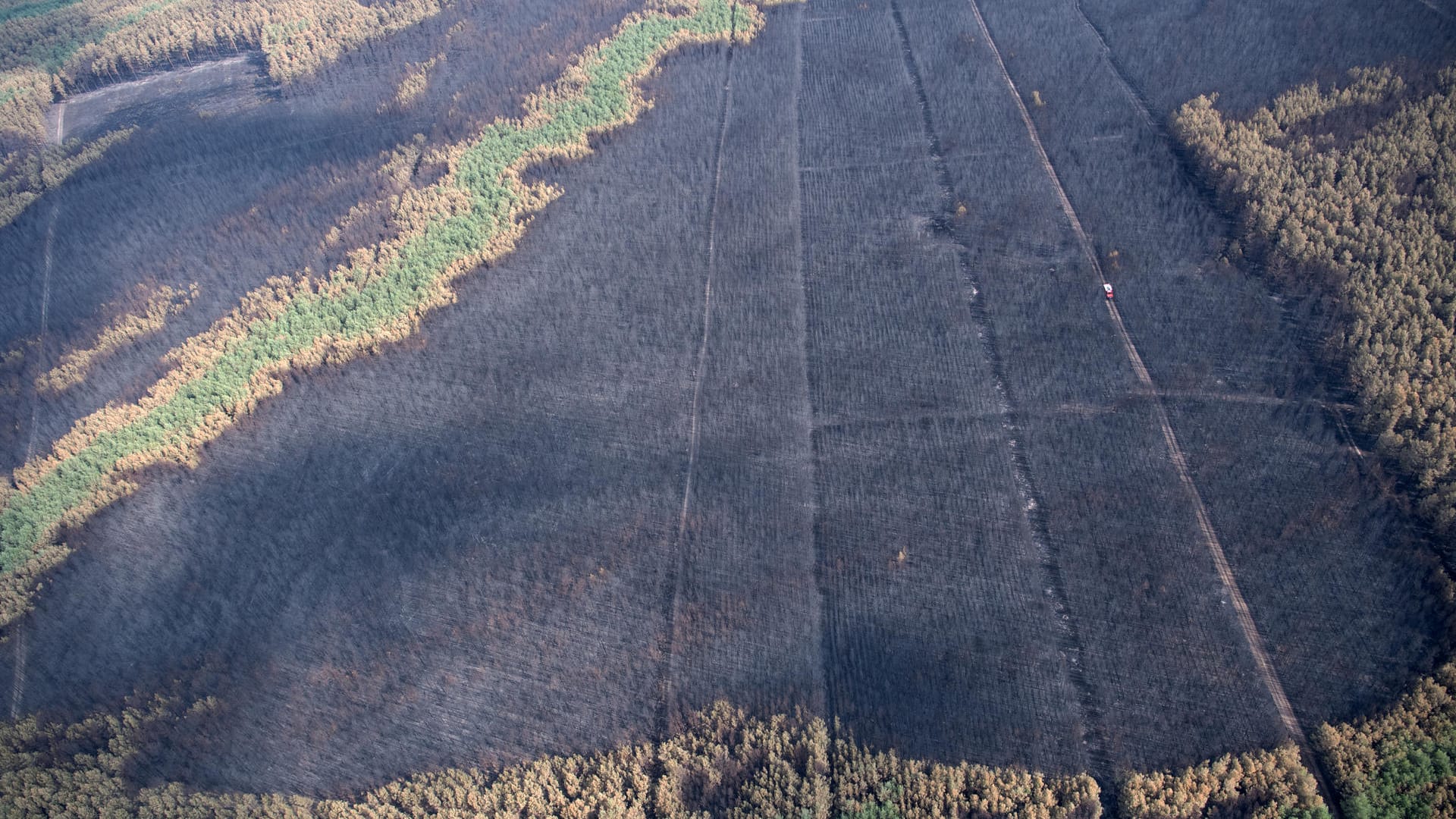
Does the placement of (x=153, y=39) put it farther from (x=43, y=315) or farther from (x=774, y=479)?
(x=774, y=479)

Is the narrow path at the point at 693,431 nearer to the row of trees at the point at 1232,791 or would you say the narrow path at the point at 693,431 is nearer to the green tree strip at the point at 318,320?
the green tree strip at the point at 318,320

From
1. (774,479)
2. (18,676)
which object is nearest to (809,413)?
(774,479)

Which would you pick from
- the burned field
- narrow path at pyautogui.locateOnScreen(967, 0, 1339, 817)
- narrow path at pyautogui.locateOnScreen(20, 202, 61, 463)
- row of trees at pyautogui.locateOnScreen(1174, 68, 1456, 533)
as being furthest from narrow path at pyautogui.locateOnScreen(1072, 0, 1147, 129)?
narrow path at pyautogui.locateOnScreen(20, 202, 61, 463)

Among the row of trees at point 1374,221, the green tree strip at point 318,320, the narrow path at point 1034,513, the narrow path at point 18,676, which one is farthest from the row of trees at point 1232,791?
the narrow path at point 18,676

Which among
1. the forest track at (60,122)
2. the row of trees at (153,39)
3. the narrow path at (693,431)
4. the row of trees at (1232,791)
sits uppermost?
the row of trees at (153,39)

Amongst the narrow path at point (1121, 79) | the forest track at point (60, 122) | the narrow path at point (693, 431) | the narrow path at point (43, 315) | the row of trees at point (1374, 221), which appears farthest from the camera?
the forest track at point (60, 122)

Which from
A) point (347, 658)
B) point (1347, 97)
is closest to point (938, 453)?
point (347, 658)

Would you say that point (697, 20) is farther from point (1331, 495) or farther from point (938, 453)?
point (1331, 495)
